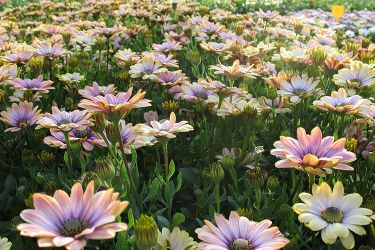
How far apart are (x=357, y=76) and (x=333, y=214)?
972 millimetres

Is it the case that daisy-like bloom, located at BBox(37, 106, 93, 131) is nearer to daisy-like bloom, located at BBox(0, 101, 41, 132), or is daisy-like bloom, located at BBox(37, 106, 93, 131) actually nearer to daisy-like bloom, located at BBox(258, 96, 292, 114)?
daisy-like bloom, located at BBox(0, 101, 41, 132)

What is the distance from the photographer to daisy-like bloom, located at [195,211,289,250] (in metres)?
1.05

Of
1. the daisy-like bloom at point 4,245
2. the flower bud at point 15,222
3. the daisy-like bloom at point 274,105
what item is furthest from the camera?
the daisy-like bloom at point 274,105

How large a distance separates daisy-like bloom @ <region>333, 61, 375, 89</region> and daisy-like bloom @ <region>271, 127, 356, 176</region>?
70 centimetres

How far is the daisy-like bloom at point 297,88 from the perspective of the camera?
1.82 meters

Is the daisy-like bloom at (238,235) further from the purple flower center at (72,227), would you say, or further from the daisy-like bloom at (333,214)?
the purple flower center at (72,227)

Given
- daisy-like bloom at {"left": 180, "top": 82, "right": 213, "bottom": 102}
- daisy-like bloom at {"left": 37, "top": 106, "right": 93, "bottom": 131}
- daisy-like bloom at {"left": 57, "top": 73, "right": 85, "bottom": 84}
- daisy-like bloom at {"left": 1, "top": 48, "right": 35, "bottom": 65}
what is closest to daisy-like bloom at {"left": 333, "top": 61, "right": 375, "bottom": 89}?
daisy-like bloom at {"left": 180, "top": 82, "right": 213, "bottom": 102}

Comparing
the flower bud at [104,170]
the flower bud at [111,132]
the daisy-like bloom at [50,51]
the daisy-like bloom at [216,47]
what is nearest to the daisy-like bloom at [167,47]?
the daisy-like bloom at [216,47]

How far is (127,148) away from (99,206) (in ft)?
2.10

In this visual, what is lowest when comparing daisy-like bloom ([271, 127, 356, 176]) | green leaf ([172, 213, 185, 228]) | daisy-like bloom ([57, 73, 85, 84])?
green leaf ([172, 213, 185, 228])

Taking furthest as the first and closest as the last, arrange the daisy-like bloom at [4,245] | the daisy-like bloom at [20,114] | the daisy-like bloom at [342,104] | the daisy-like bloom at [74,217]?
the daisy-like bloom at [20,114], the daisy-like bloom at [342,104], the daisy-like bloom at [4,245], the daisy-like bloom at [74,217]

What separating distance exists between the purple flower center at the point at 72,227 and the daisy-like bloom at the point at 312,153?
1.69 ft

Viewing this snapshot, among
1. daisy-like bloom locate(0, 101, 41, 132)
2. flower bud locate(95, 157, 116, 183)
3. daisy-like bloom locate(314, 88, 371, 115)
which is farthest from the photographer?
daisy-like bloom locate(0, 101, 41, 132)

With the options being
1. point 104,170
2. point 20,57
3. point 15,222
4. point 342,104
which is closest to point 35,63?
point 20,57
